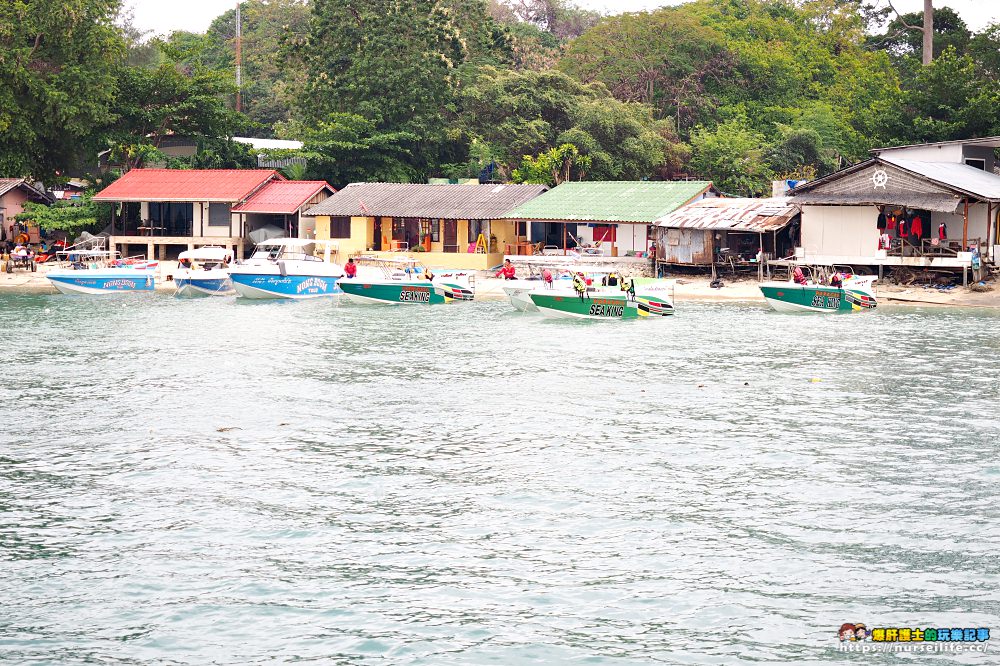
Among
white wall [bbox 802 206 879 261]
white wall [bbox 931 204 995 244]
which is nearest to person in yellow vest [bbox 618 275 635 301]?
white wall [bbox 802 206 879 261]

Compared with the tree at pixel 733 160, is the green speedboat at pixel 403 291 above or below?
below

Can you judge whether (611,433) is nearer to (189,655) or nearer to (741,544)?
(741,544)

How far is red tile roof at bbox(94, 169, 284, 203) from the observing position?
202 feet

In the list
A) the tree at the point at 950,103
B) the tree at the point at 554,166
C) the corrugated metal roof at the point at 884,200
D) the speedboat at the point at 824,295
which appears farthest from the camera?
the tree at the point at 554,166

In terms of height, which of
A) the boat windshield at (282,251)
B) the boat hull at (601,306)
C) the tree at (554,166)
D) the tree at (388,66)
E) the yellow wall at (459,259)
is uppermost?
the tree at (388,66)

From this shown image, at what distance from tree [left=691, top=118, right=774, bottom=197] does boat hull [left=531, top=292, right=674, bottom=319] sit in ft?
73.0

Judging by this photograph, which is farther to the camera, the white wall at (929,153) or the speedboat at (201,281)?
the white wall at (929,153)

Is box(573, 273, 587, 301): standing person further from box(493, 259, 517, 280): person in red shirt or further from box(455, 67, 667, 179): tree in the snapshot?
box(455, 67, 667, 179): tree

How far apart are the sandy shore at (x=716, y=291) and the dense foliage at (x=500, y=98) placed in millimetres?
8297

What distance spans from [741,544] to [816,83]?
223 ft

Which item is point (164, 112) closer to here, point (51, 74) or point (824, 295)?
point (51, 74)

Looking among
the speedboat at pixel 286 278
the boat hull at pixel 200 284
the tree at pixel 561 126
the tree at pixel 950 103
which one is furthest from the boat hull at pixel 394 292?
the tree at pixel 950 103

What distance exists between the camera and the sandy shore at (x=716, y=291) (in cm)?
4703

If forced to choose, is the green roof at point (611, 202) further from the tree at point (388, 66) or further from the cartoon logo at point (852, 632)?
the cartoon logo at point (852, 632)
